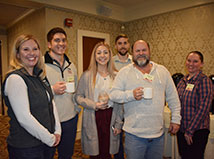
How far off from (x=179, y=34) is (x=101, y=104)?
3.08 m

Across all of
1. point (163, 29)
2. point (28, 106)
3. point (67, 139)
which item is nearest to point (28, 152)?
point (28, 106)

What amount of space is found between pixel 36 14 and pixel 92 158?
3.41 meters

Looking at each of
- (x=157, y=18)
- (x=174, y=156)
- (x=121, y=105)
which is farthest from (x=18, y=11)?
(x=174, y=156)

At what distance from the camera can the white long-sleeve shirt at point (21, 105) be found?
1217 millimetres

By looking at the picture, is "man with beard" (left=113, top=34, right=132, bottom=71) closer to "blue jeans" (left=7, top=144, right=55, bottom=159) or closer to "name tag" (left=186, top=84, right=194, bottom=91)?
"name tag" (left=186, top=84, right=194, bottom=91)

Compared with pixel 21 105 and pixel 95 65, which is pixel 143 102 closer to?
pixel 95 65

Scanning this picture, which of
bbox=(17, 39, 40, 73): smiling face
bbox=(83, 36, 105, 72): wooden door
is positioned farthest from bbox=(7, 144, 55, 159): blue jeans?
bbox=(83, 36, 105, 72): wooden door

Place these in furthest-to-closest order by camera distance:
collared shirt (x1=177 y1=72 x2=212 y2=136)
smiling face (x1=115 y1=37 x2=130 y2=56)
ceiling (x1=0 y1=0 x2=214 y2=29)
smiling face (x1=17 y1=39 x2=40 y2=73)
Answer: ceiling (x1=0 y1=0 x2=214 y2=29) → smiling face (x1=115 y1=37 x2=130 y2=56) → collared shirt (x1=177 y1=72 x2=212 y2=136) → smiling face (x1=17 y1=39 x2=40 y2=73)

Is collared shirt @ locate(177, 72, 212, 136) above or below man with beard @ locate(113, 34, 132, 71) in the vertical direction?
below

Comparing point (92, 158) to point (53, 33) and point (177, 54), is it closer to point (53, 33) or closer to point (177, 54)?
point (53, 33)

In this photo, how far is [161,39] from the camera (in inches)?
176

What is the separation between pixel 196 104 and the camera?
1.94 meters

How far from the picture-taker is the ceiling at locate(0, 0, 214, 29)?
144 inches

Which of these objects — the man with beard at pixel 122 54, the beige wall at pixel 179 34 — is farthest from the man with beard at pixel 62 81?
the beige wall at pixel 179 34
